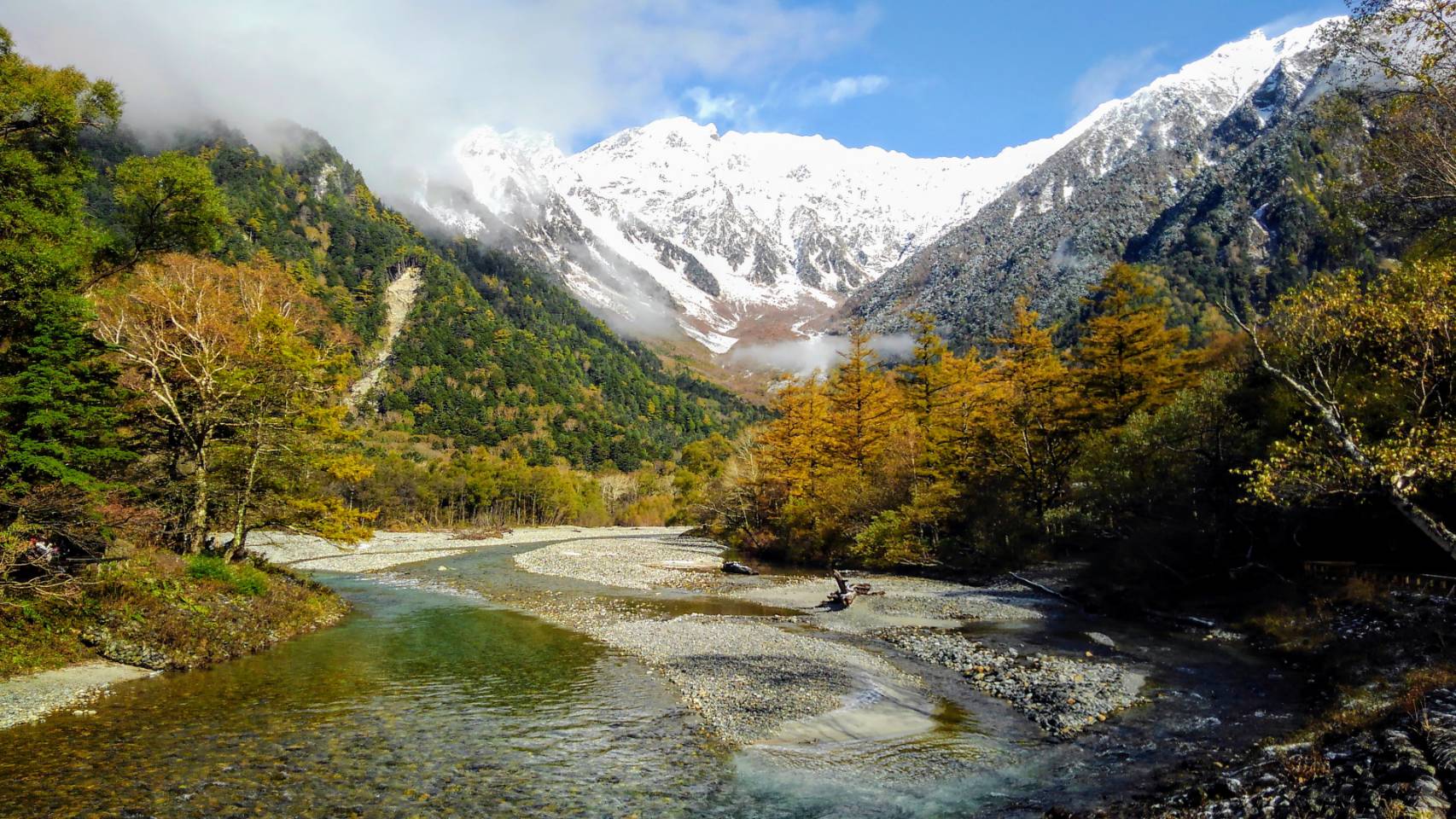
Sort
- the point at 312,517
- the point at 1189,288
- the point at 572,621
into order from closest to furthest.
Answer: the point at 312,517
the point at 572,621
the point at 1189,288

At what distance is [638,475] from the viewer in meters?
170

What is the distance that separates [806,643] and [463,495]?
11140 centimetres

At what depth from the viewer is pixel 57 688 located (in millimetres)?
14602

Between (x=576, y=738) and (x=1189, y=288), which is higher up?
(x=1189, y=288)

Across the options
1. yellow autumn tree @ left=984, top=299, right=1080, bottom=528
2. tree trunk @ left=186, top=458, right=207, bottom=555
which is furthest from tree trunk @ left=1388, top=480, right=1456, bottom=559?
tree trunk @ left=186, top=458, right=207, bottom=555

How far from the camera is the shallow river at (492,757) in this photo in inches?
406

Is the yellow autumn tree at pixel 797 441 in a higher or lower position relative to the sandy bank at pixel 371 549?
higher

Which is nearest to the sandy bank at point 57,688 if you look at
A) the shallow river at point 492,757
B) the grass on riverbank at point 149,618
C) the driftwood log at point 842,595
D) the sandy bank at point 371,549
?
the grass on riverbank at point 149,618

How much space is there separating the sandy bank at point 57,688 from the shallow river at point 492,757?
1.62ft

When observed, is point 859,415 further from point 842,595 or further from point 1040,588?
point 842,595

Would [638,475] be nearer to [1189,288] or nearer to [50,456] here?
[1189,288]

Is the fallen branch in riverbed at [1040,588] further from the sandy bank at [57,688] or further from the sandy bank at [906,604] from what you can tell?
the sandy bank at [57,688]

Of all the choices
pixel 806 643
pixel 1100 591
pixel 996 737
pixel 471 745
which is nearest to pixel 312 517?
pixel 471 745

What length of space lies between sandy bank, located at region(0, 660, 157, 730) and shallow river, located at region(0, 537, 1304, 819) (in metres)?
0.49
